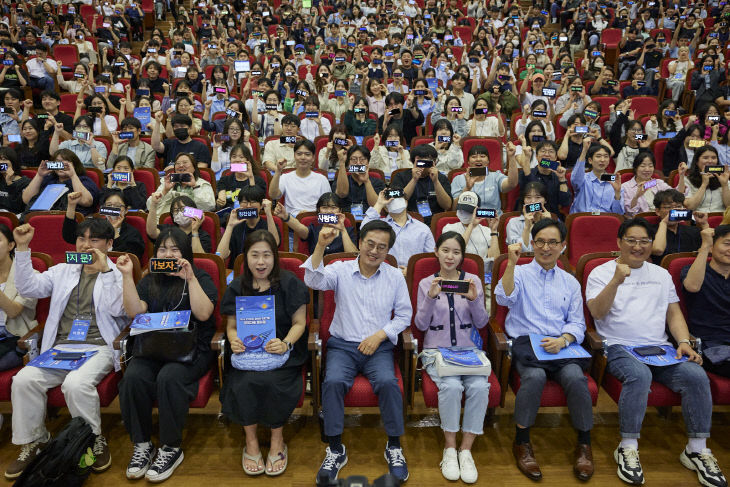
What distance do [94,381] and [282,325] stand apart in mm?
806

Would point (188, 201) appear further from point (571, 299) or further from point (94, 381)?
point (571, 299)

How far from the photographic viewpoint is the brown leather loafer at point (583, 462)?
212cm

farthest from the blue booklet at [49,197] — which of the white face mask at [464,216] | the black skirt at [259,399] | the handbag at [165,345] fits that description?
the white face mask at [464,216]

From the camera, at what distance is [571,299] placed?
7.84 feet

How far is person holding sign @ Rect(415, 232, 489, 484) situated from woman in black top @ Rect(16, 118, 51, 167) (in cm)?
372

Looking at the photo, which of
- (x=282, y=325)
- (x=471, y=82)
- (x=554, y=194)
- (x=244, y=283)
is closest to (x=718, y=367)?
(x=554, y=194)

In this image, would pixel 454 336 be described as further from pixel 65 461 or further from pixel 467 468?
pixel 65 461

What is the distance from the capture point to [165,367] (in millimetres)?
2184

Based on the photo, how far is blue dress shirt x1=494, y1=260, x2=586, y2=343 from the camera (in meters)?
2.37

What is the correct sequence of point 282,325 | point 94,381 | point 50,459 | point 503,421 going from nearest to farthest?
point 50,459 < point 94,381 < point 282,325 < point 503,421

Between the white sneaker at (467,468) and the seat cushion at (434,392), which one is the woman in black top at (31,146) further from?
the white sneaker at (467,468)

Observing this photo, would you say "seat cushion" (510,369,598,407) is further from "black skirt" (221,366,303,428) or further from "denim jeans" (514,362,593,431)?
"black skirt" (221,366,303,428)

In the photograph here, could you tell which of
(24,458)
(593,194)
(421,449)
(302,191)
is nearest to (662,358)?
(421,449)

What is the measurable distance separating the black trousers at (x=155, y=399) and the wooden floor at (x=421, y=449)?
0.18 metres
